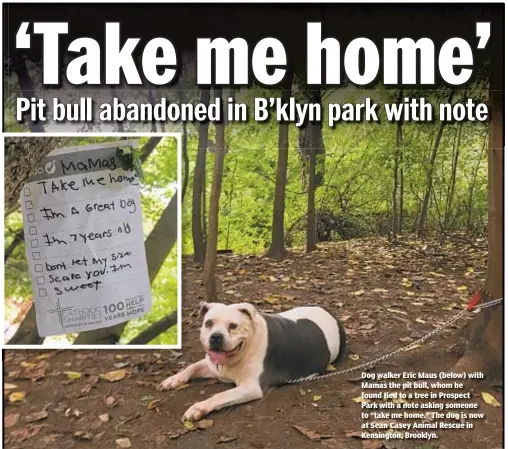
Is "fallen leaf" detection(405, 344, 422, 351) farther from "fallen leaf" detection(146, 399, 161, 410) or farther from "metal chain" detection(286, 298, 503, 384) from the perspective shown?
"fallen leaf" detection(146, 399, 161, 410)

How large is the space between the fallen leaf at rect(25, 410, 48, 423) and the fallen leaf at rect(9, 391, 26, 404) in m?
0.13

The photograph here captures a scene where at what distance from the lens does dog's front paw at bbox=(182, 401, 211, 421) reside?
A: 3572 millimetres

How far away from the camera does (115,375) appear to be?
3.66m

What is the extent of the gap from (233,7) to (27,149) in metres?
1.77

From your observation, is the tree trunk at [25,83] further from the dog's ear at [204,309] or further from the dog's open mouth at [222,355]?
the dog's open mouth at [222,355]

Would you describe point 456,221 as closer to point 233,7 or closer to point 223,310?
point 223,310

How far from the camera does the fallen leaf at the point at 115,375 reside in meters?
3.65

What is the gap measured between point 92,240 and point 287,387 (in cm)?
171

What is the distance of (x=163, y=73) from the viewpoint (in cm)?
367

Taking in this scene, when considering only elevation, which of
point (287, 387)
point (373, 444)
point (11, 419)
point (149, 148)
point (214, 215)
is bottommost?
point (373, 444)

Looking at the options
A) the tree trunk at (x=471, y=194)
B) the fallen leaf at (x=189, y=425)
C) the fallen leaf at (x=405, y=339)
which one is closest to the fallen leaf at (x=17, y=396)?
the fallen leaf at (x=189, y=425)

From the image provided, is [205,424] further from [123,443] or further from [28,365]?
[28,365]

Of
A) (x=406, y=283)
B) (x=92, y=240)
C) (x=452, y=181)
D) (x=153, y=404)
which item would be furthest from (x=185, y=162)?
(x=452, y=181)

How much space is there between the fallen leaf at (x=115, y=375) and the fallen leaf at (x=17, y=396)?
57cm
